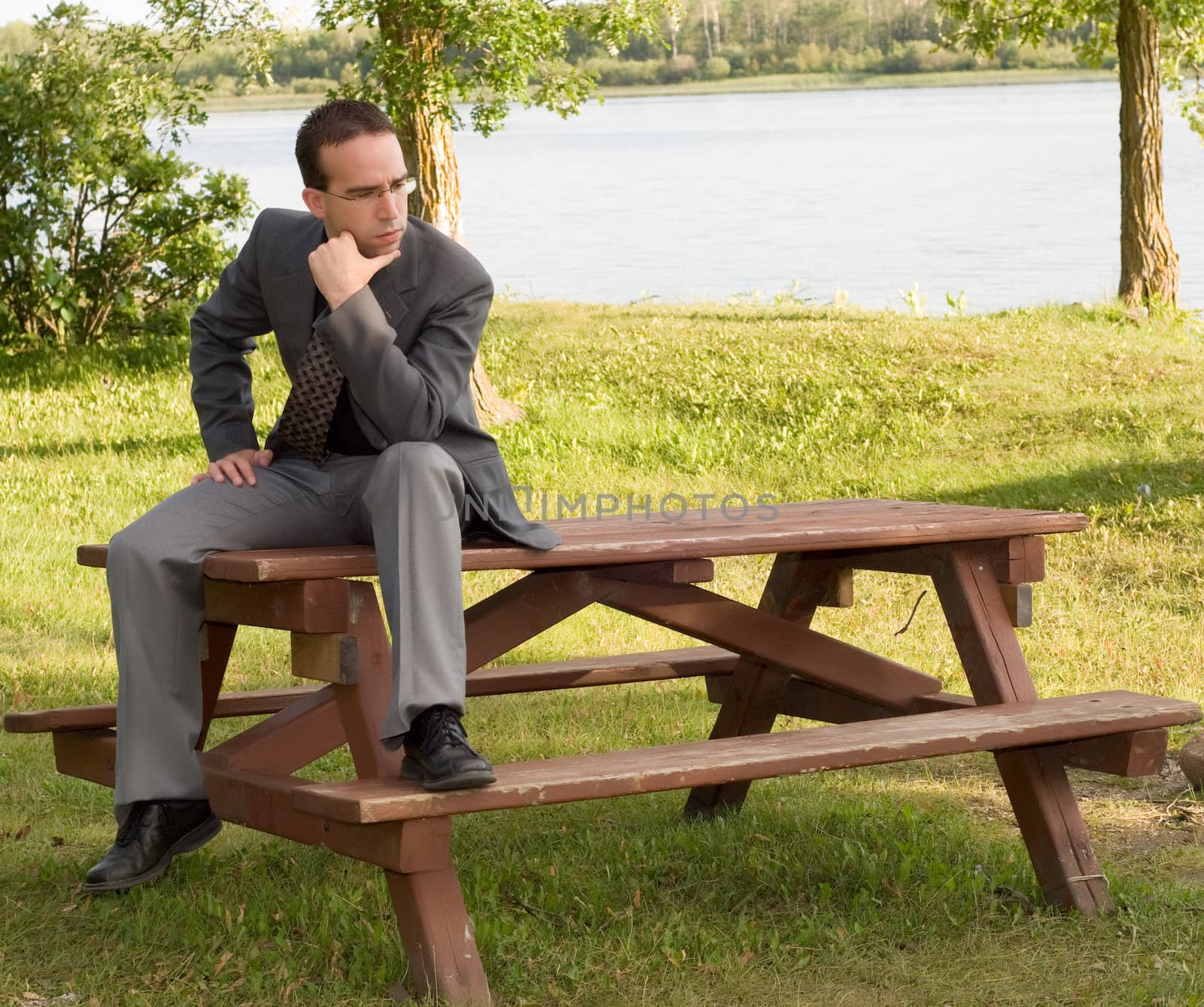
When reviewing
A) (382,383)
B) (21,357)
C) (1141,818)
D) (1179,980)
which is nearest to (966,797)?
(1141,818)

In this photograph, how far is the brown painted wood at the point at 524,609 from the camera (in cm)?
391

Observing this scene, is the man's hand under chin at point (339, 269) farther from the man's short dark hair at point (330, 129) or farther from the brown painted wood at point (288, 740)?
the brown painted wood at point (288, 740)

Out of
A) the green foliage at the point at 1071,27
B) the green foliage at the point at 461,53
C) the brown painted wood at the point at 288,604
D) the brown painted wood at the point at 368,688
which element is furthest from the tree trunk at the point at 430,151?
the brown painted wood at the point at 368,688

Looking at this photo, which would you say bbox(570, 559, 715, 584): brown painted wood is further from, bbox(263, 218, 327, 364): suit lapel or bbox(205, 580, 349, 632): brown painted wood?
bbox(263, 218, 327, 364): suit lapel

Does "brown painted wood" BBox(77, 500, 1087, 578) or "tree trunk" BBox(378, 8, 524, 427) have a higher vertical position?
"tree trunk" BBox(378, 8, 524, 427)

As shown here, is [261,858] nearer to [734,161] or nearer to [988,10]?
[988,10]

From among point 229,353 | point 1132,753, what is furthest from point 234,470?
point 1132,753

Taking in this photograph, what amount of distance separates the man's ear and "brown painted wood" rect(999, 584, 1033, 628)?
6.85 ft

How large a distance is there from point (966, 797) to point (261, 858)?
2205 mm

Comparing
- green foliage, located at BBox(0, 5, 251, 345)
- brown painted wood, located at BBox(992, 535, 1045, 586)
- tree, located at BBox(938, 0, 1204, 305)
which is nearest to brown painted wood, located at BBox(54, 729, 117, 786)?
brown painted wood, located at BBox(992, 535, 1045, 586)

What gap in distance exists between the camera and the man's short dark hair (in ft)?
11.9

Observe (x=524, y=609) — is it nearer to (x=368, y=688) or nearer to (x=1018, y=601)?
(x=368, y=688)

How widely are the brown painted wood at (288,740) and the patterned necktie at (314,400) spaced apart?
0.60 meters

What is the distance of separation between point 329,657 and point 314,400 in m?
0.66
